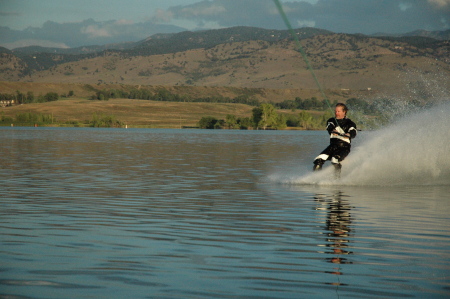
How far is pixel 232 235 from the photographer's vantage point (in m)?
11.5

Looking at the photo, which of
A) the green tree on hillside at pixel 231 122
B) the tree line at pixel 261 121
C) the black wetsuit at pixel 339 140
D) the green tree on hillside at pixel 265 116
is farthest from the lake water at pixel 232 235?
the green tree on hillside at pixel 231 122

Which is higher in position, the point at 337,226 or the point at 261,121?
the point at 261,121

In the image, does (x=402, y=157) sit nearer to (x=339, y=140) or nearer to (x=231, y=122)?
(x=339, y=140)

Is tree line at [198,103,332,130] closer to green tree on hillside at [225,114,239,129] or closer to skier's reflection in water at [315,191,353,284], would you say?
green tree on hillside at [225,114,239,129]

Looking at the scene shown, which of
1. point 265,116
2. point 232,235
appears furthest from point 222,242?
point 265,116

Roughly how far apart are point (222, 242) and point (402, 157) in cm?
1445

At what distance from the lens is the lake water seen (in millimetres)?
7934

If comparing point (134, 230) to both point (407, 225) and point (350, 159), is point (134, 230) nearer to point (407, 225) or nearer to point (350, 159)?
point (407, 225)

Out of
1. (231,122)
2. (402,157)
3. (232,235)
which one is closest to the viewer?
(232,235)

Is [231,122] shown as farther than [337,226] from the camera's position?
Yes

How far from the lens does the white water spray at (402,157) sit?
22.5 metres

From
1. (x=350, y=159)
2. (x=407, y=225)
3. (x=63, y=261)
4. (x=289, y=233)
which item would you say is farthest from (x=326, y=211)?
(x=350, y=159)

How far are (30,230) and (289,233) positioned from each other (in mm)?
4444

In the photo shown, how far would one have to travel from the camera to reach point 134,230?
11875 mm
